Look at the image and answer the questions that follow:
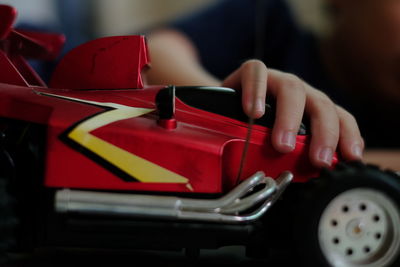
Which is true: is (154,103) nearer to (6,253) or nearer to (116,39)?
(116,39)

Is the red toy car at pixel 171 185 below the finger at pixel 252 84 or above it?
below

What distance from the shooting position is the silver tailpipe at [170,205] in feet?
1.27

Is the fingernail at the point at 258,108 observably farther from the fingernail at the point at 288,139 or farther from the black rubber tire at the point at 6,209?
the black rubber tire at the point at 6,209

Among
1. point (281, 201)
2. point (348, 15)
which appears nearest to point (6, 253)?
point (281, 201)

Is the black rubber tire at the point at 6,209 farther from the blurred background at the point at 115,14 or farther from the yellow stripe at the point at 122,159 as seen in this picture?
the blurred background at the point at 115,14

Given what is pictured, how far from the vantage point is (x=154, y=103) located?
430mm

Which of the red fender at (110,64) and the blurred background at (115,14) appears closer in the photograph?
the red fender at (110,64)

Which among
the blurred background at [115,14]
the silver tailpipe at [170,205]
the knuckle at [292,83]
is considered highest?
the blurred background at [115,14]

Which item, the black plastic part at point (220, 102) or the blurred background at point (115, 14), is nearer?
the black plastic part at point (220, 102)

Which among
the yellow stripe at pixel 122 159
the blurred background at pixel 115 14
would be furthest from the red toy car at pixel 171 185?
the blurred background at pixel 115 14

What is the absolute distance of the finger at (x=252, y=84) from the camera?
429 mm

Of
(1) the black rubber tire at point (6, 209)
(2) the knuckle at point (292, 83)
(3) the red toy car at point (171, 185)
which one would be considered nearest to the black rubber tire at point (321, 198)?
(3) the red toy car at point (171, 185)

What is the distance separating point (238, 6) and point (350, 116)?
630mm

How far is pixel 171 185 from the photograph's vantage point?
15.6 inches
